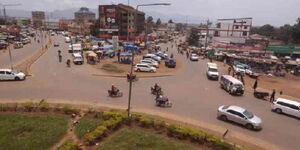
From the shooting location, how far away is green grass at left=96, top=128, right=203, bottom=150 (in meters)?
13.8

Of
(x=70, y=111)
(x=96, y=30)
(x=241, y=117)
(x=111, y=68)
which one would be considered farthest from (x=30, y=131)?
(x=96, y=30)

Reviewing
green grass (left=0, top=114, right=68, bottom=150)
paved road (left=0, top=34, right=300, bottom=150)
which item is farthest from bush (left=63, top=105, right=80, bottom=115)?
paved road (left=0, top=34, right=300, bottom=150)

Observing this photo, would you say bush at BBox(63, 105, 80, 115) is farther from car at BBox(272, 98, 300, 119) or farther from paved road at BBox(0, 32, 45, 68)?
paved road at BBox(0, 32, 45, 68)

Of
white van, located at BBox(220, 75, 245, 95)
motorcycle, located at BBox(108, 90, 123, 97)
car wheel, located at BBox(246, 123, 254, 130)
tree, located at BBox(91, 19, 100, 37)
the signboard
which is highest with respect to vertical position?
tree, located at BBox(91, 19, 100, 37)

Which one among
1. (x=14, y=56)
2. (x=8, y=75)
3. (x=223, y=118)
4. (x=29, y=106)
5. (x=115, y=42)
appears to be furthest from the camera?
(x=115, y=42)

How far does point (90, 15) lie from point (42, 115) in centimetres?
18929

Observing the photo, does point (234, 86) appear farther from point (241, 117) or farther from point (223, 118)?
point (241, 117)

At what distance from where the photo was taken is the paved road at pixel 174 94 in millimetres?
18562

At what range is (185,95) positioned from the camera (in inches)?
1006

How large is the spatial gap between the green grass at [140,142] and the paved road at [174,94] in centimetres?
539

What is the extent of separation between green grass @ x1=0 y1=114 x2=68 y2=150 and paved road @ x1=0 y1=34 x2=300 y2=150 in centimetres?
577

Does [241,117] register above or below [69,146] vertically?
above

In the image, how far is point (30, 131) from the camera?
1520 centimetres

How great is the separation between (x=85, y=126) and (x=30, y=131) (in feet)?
11.4
